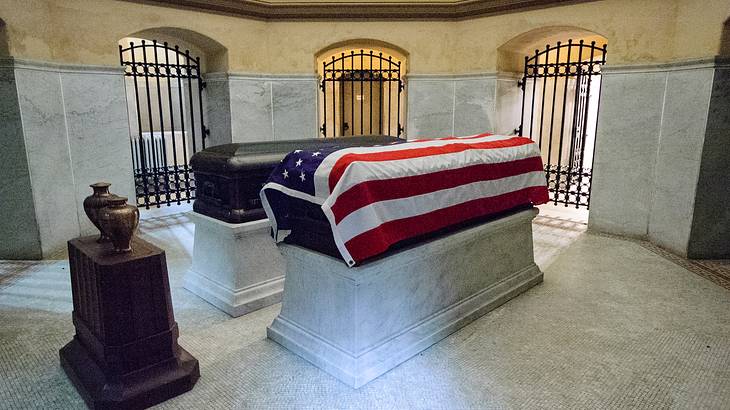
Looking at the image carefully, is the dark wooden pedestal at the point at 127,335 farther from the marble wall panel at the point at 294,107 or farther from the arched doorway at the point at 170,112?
the marble wall panel at the point at 294,107

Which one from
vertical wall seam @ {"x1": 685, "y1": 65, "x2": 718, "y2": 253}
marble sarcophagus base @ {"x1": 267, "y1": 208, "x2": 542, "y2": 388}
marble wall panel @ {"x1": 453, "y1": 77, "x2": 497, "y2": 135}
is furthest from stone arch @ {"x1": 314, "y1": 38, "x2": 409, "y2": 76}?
marble sarcophagus base @ {"x1": 267, "y1": 208, "x2": 542, "y2": 388}

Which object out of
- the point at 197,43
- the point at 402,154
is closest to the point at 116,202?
the point at 402,154

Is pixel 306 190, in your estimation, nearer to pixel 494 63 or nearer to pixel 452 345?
pixel 452 345

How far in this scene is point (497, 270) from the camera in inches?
152

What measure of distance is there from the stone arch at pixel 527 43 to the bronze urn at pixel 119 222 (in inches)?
229

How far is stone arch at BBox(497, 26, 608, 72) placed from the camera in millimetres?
6466

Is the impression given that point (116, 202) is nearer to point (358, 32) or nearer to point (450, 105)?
point (358, 32)

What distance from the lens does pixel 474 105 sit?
23.4ft

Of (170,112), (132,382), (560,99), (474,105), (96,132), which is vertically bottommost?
(132,382)

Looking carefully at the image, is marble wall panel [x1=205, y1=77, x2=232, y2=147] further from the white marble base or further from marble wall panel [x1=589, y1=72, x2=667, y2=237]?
marble wall panel [x1=589, y1=72, x2=667, y2=237]

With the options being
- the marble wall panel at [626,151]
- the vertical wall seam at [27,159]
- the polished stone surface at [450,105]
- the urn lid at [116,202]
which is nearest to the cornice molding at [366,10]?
the polished stone surface at [450,105]

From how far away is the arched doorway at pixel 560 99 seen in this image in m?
6.57

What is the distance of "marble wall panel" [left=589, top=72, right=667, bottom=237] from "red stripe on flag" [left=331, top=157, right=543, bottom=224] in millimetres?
2396

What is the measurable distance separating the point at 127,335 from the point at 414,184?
183 centimetres
